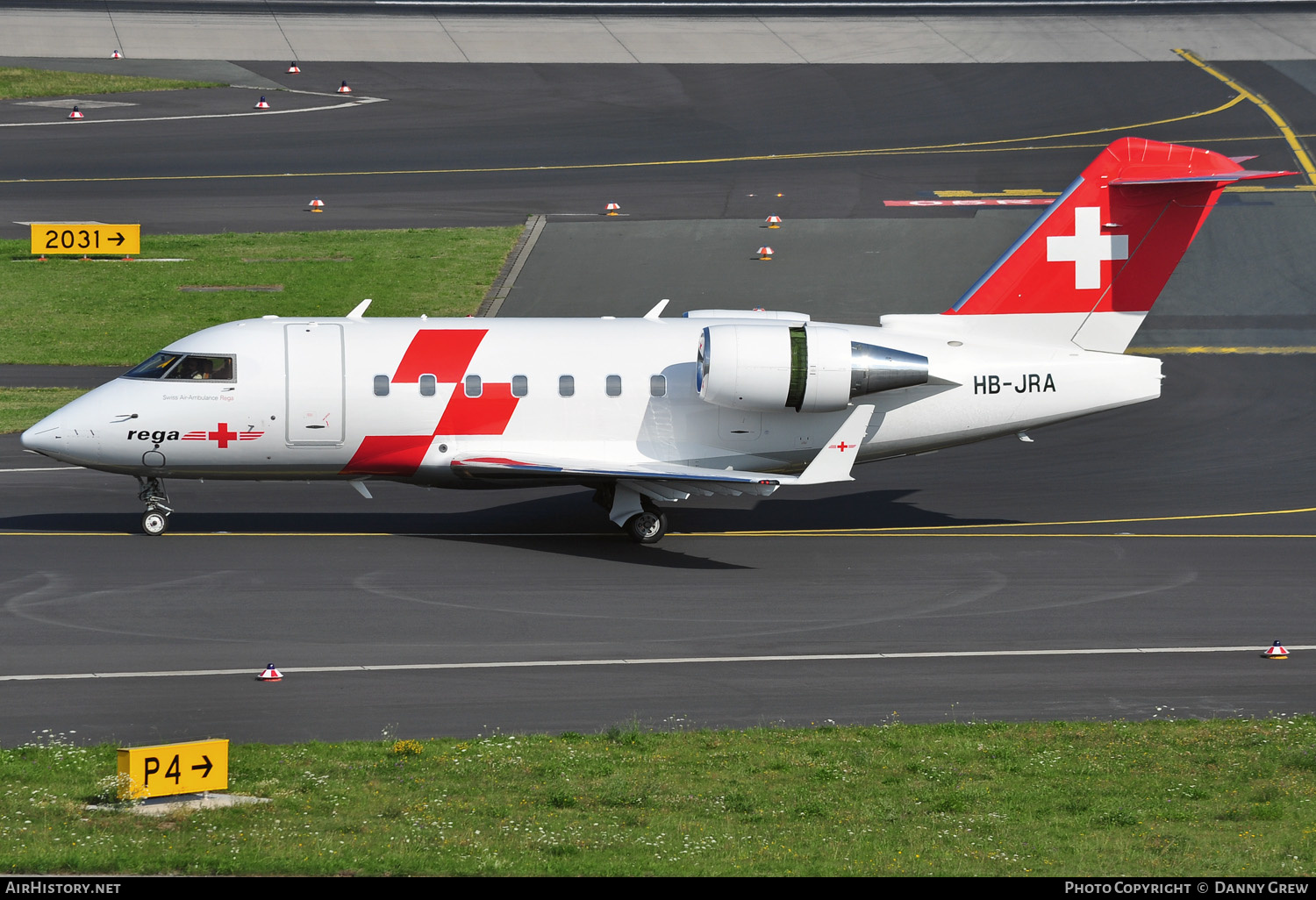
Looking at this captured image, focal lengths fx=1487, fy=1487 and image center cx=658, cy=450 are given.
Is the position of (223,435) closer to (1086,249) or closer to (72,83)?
(1086,249)

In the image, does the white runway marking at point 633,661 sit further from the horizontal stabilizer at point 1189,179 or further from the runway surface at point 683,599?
the horizontal stabilizer at point 1189,179

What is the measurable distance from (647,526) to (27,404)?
1714 cm

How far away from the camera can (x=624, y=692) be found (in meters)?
19.5

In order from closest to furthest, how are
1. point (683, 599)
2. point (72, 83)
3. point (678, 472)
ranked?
1. point (683, 599)
2. point (678, 472)
3. point (72, 83)

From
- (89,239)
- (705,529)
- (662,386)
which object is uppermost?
(89,239)

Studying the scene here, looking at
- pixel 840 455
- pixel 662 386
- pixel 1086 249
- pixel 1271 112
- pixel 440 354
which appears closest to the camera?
pixel 840 455

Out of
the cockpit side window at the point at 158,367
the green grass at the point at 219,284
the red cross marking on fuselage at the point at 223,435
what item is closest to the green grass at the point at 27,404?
the green grass at the point at 219,284

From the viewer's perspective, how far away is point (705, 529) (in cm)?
2825

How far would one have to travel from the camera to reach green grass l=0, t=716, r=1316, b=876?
1302 centimetres

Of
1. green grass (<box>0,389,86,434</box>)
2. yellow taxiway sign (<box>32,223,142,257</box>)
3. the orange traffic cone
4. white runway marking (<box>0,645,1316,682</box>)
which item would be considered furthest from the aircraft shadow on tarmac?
yellow taxiway sign (<box>32,223,142,257</box>)

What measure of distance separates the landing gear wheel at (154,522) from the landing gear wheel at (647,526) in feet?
27.1

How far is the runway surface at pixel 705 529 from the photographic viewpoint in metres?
19.6

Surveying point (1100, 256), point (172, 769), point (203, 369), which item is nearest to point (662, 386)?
point (203, 369)
